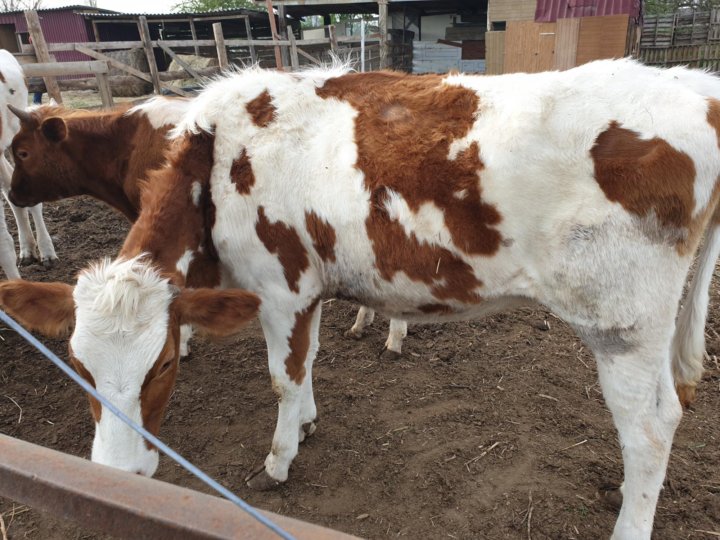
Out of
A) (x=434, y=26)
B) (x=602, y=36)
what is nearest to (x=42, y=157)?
(x=602, y=36)

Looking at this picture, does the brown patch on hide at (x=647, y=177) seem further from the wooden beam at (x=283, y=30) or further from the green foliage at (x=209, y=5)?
the green foliage at (x=209, y=5)

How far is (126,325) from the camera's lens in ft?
6.30

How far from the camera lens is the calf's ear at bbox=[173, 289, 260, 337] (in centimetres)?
210

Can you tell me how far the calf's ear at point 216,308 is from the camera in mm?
2102

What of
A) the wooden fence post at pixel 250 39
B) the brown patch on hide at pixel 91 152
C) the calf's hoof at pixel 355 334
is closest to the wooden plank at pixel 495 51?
the wooden fence post at pixel 250 39

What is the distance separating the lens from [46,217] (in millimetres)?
6801

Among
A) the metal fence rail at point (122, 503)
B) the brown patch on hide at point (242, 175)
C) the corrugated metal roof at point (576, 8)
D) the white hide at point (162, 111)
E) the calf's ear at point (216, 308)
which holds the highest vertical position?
the corrugated metal roof at point (576, 8)

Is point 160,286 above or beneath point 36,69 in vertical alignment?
beneath

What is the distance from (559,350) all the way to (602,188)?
91.7 inches

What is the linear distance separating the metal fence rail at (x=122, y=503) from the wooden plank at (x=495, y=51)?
12565mm

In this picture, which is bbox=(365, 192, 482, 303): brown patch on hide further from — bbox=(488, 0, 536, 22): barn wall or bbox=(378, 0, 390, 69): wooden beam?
bbox=(488, 0, 536, 22): barn wall

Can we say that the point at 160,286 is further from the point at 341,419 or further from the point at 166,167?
the point at 341,419

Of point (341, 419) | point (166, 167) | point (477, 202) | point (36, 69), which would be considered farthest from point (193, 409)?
point (36, 69)

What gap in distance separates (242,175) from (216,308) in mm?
744
